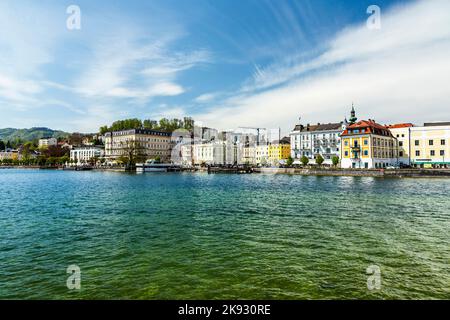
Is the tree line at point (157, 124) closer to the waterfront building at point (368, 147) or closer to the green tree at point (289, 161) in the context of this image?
the green tree at point (289, 161)

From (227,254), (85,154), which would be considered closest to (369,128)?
(227,254)

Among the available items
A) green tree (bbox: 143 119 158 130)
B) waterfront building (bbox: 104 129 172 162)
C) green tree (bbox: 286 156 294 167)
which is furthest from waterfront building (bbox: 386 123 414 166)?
green tree (bbox: 143 119 158 130)

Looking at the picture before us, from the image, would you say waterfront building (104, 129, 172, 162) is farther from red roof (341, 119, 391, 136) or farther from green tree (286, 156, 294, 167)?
red roof (341, 119, 391, 136)

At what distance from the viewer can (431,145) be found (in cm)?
8488

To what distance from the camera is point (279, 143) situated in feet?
443

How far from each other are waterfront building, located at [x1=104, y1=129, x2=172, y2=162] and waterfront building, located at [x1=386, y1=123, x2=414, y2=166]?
4157 inches

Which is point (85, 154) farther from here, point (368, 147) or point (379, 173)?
point (379, 173)

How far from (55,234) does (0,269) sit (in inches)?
234

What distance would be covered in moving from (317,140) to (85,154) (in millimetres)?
142898

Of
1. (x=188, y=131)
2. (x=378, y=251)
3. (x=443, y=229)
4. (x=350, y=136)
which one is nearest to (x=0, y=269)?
(x=378, y=251)

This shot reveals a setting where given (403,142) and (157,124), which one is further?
(157,124)

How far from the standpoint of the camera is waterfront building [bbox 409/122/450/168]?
271ft

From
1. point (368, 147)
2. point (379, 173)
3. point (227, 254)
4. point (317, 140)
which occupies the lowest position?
point (227, 254)
